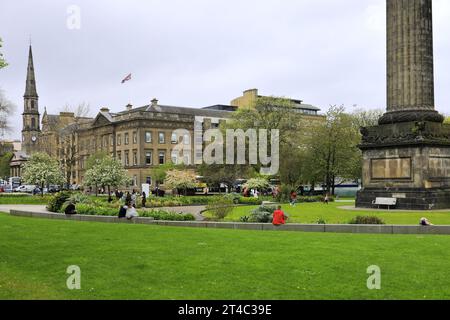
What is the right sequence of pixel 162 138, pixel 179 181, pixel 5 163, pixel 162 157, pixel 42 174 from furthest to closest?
pixel 5 163 < pixel 162 157 < pixel 162 138 < pixel 179 181 < pixel 42 174

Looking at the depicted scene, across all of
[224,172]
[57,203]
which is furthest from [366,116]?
[57,203]

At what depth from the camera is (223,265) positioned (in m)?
12.9

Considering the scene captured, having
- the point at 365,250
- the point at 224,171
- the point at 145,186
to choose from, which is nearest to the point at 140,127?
the point at 224,171

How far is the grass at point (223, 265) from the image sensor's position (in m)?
10.1

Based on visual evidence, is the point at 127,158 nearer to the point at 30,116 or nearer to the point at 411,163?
the point at 411,163

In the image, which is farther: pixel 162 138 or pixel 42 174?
pixel 162 138

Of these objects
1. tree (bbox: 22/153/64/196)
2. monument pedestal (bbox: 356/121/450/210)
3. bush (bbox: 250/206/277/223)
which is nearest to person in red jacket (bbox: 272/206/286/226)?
bush (bbox: 250/206/277/223)

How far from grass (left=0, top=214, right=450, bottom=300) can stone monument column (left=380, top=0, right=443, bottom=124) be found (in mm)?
14157

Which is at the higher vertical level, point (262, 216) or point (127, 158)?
point (127, 158)

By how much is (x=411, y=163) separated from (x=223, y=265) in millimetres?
20947

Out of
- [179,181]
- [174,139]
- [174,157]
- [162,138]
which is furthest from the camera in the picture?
[174,157]

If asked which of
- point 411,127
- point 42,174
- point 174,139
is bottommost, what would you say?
point 42,174

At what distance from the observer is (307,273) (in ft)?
38.9
